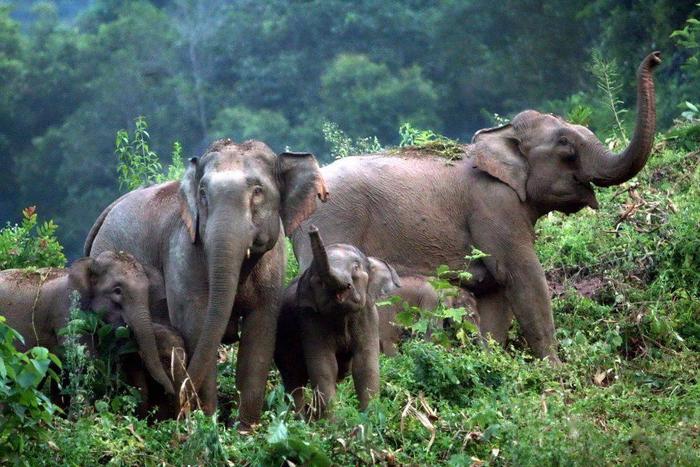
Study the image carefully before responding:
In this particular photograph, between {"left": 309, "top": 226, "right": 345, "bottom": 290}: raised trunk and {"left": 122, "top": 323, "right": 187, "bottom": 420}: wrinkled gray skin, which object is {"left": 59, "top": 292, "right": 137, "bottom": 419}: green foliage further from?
{"left": 309, "top": 226, "right": 345, "bottom": 290}: raised trunk

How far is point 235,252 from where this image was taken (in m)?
10.4

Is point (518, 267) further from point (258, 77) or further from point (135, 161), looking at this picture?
point (258, 77)

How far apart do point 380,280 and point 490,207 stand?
6.37 ft

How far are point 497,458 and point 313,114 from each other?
33.7m

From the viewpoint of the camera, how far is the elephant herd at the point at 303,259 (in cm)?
1052

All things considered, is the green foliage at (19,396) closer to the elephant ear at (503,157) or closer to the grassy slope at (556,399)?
the grassy slope at (556,399)

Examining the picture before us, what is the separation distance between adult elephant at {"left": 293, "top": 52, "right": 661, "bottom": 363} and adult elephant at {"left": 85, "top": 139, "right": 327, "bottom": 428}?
1.76 m

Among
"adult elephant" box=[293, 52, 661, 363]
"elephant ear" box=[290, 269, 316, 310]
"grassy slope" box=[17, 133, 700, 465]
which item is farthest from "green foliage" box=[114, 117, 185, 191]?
"elephant ear" box=[290, 269, 316, 310]

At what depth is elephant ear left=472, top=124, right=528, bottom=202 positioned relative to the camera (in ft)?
42.8

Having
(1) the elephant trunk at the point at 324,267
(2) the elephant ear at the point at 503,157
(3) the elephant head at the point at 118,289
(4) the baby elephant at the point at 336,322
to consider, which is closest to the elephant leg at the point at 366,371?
(4) the baby elephant at the point at 336,322

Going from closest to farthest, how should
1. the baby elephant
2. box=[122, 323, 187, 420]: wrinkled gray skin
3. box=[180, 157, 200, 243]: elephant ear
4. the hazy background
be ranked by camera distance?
the baby elephant < box=[122, 323, 187, 420]: wrinkled gray skin < box=[180, 157, 200, 243]: elephant ear < the hazy background

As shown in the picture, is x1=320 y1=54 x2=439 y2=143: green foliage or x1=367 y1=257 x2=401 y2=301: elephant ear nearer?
x1=367 y1=257 x2=401 y2=301: elephant ear

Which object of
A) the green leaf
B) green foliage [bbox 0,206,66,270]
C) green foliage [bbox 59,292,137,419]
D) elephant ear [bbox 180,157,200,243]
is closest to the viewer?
the green leaf

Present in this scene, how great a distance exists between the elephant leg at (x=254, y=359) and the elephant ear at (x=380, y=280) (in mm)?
641
